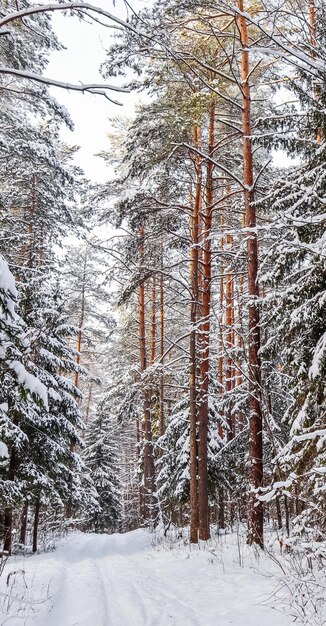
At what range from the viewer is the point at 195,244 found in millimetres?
8938

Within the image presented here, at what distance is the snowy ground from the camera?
493 cm

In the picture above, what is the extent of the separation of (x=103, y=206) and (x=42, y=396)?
12955mm

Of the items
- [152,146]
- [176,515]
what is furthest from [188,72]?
[176,515]

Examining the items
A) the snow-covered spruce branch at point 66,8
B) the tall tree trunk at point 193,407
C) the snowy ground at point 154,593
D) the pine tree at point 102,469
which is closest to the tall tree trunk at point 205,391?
the tall tree trunk at point 193,407

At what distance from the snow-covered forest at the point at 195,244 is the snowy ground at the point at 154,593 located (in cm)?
12

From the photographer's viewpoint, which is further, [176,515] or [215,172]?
[176,515]

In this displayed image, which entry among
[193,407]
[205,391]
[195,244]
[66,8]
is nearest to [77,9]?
[66,8]

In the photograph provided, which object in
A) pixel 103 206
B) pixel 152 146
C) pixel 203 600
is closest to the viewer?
pixel 203 600

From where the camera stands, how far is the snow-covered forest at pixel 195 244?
4750 millimetres

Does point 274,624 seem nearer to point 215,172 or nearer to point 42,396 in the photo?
point 42,396

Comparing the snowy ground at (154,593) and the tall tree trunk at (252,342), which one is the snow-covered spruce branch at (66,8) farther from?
the snowy ground at (154,593)

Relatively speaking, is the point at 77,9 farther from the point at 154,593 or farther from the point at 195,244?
the point at 154,593

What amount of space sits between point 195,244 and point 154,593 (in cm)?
605

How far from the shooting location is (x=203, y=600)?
18.9ft
